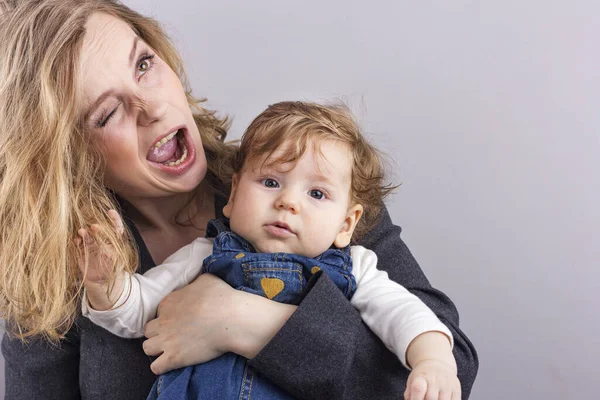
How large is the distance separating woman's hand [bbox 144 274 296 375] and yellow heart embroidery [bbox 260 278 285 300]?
1.4 inches

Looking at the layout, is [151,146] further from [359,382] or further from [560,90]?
[560,90]

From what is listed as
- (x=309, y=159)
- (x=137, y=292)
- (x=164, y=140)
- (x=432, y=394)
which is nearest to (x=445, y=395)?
(x=432, y=394)

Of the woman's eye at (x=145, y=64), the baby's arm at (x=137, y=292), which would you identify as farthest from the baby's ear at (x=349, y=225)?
the woman's eye at (x=145, y=64)

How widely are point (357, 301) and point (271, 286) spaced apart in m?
0.19

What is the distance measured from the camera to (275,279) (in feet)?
4.97

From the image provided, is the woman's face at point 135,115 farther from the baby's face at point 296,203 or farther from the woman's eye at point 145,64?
the baby's face at point 296,203

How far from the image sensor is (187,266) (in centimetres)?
165

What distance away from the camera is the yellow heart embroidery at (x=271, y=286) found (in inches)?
59.7

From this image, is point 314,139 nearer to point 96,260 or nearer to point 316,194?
point 316,194

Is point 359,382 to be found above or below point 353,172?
below

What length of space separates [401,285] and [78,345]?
2.61 feet

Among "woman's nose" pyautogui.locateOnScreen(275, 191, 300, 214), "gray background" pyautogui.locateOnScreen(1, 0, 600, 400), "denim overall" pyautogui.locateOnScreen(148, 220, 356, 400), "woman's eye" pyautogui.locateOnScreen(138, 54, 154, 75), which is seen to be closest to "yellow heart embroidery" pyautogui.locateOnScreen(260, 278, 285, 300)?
"denim overall" pyautogui.locateOnScreen(148, 220, 356, 400)

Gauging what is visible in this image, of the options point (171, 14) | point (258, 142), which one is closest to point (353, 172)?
point (258, 142)

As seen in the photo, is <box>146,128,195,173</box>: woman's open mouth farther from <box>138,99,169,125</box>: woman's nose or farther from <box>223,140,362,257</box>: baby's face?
<box>223,140,362,257</box>: baby's face
